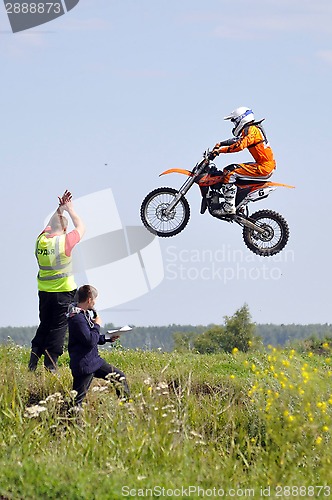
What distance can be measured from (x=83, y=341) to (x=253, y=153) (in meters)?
4.28

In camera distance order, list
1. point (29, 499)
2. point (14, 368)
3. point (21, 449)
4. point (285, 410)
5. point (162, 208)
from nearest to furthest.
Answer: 1. point (29, 499)
2. point (21, 449)
3. point (285, 410)
4. point (14, 368)
5. point (162, 208)

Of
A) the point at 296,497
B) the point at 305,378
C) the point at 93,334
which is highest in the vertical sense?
the point at 93,334

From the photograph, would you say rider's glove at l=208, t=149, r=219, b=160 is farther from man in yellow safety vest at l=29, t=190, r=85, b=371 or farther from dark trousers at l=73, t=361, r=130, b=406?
dark trousers at l=73, t=361, r=130, b=406

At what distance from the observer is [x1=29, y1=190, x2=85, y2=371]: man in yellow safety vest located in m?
12.5

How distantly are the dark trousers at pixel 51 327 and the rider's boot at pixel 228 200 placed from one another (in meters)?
2.64

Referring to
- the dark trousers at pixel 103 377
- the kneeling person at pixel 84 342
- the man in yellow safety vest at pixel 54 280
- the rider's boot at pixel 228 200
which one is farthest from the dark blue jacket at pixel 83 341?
the rider's boot at pixel 228 200

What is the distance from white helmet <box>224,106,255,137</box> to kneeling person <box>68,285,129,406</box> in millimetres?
3698

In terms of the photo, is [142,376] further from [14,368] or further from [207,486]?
[207,486]

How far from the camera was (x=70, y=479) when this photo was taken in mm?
9242

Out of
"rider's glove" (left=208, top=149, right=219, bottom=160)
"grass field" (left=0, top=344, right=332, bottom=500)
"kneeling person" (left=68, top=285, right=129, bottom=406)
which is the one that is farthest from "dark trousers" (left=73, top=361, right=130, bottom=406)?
"rider's glove" (left=208, top=149, right=219, bottom=160)

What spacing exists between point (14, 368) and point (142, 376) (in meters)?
1.62

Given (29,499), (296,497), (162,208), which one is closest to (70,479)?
(29,499)

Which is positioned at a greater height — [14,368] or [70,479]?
[14,368]

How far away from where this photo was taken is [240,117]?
13.5 meters
